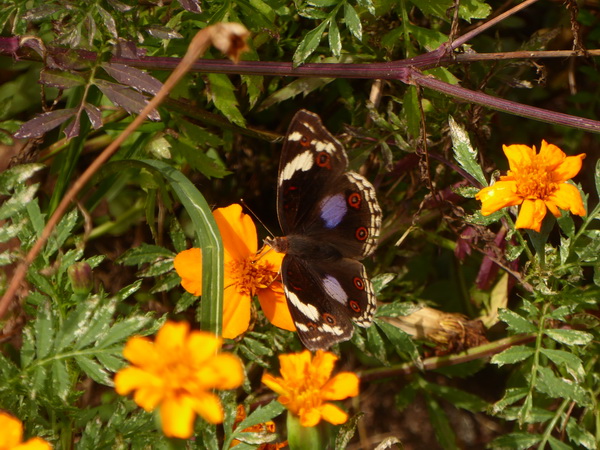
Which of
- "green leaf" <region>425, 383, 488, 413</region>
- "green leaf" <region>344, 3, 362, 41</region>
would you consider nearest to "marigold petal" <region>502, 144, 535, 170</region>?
"green leaf" <region>344, 3, 362, 41</region>

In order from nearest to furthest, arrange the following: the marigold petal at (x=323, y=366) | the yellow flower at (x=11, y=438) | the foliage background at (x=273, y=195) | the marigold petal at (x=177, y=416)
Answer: the marigold petal at (x=177, y=416), the yellow flower at (x=11, y=438), the marigold petal at (x=323, y=366), the foliage background at (x=273, y=195)

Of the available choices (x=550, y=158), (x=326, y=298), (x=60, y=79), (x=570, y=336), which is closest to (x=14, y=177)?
(x=60, y=79)

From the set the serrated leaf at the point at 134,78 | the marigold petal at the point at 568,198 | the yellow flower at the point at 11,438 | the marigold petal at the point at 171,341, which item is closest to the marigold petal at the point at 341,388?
the marigold petal at the point at 171,341

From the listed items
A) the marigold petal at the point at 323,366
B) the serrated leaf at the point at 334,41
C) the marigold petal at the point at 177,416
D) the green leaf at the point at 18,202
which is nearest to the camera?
the marigold petal at the point at 177,416

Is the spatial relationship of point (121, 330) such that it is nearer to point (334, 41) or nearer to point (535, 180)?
point (334, 41)

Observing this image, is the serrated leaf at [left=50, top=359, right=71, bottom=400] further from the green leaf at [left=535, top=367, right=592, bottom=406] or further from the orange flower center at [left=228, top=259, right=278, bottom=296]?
the green leaf at [left=535, top=367, right=592, bottom=406]

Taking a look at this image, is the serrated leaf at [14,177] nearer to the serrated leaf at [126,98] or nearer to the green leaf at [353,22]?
the serrated leaf at [126,98]

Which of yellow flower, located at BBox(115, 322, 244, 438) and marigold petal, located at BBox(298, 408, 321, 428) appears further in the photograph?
marigold petal, located at BBox(298, 408, 321, 428)
